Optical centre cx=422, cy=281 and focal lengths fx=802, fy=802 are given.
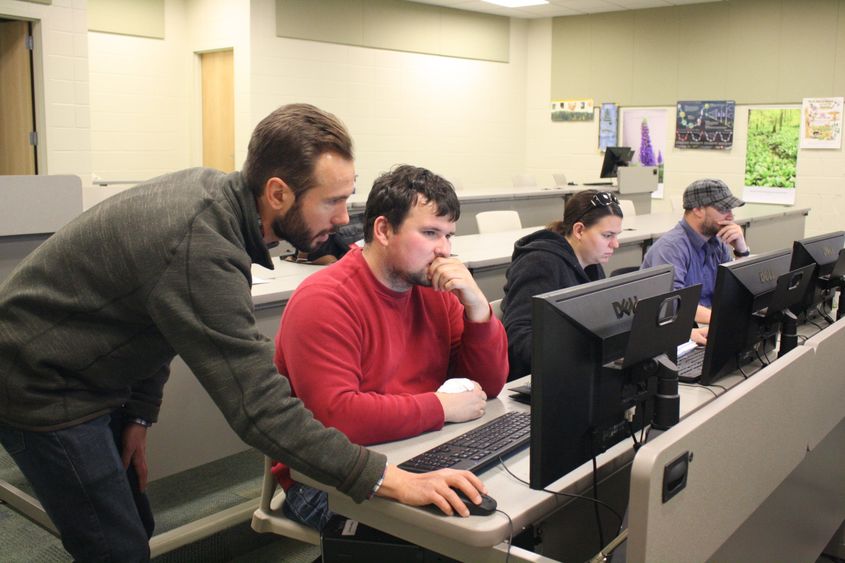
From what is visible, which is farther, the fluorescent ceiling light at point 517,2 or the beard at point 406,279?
the fluorescent ceiling light at point 517,2

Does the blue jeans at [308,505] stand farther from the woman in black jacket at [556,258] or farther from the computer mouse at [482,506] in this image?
the woman in black jacket at [556,258]

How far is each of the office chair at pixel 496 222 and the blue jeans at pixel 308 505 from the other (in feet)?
11.5

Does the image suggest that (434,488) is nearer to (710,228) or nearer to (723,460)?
(723,460)

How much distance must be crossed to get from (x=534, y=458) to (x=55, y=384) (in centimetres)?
81

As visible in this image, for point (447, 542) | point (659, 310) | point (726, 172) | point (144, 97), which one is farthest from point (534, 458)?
point (726, 172)

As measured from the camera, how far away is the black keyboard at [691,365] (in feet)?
6.39

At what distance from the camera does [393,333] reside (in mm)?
1712

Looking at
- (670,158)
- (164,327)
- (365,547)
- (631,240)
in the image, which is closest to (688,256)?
(631,240)

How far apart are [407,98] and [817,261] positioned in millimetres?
7269

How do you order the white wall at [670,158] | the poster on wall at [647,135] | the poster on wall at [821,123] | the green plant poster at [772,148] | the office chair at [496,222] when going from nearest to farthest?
the office chair at [496,222] < the poster on wall at [821,123] < the white wall at [670,158] < the green plant poster at [772,148] < the poster on wall at [647,135]

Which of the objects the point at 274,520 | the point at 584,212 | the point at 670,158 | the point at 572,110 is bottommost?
the point at 274,520

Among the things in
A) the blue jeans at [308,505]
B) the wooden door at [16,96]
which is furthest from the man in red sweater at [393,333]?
the wooden door at [16,96]

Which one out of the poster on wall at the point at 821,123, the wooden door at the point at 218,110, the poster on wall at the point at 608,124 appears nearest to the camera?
the wooden door at the point at 218,110

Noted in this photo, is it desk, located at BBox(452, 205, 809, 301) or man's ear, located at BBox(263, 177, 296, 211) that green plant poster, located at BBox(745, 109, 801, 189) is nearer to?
desk, located at BBox(452, 205, 809, 301)
